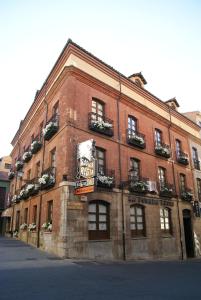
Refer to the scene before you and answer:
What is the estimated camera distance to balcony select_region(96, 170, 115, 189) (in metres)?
13.3

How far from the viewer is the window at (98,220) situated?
501 inches

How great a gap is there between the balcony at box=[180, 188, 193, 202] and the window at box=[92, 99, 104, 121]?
9717 mm

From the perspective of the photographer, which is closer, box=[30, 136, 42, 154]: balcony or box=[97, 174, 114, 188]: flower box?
box=[97, 174, 114, 188]: flower box

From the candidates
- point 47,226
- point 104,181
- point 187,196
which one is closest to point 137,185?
point 104,181

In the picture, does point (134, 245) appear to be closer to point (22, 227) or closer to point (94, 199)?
point (94, 199)

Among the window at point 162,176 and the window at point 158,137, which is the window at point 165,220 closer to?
the window at point 162,176

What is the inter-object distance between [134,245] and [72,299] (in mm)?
9638

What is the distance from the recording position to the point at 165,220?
17875 millimetres

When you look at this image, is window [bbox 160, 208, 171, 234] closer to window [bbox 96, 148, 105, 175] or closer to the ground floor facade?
the ground floor facade

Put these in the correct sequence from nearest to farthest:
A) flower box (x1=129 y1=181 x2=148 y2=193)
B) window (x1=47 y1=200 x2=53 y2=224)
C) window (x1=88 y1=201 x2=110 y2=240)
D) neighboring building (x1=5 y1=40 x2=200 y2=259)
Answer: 1. neighboring building (x1=5 y1=40 x2=200 y2=259)
2. window (x1=88 y1=201 x2=110 y2=240)
3. window (x1=47 y1=200 x2=53 y2=224)
4. flower box (x1=129 y1=181 x2=148 y2=193)

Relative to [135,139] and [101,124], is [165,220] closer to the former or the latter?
[135,139]

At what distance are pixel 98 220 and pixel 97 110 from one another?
21.9 ft

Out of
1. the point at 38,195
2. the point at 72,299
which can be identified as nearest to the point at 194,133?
the point at 38,195

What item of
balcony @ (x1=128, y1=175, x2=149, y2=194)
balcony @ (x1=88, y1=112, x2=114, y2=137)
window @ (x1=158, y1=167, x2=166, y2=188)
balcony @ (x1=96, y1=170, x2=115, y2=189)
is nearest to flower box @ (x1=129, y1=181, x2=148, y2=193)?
balcony @ (x1=128, y1=175, x2=149, y2=194)
